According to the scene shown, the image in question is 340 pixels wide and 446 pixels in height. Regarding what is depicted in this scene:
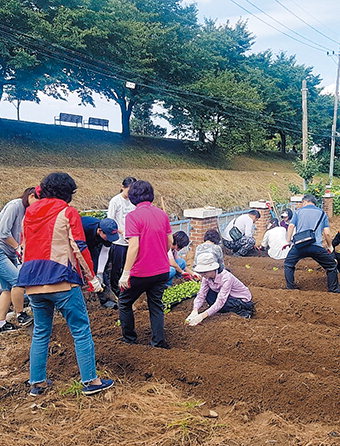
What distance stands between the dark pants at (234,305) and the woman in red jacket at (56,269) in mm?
1999

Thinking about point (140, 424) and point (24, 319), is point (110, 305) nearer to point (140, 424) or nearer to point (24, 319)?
point (24, 319)

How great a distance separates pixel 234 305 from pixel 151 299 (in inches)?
58.9

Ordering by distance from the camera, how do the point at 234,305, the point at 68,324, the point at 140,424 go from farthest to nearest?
1. the point at 234,305
2. the point at 68,324
3. the point at 140,424

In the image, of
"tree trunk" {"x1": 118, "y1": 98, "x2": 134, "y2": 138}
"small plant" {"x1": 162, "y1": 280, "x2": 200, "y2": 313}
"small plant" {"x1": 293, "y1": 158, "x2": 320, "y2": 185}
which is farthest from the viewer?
"tree trunk" {"x1": 118, "y1": 98, "x2": 134, "y2": 138}

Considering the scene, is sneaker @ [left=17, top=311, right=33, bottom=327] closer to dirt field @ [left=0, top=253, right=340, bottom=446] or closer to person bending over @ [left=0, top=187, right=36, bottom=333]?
person bending over @ [left=0, top=187, right=36, bottom=333]

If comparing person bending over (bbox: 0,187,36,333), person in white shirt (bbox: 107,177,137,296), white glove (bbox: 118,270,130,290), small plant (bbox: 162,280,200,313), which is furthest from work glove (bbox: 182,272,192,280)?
white glove (bbox: 118,270,130,290)

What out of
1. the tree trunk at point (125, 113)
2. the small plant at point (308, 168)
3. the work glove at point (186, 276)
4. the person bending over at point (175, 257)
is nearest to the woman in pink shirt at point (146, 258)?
the person bending over at point (175, 257)

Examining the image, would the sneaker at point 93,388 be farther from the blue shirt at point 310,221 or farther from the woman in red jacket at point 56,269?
the blue shirt at point 310,221

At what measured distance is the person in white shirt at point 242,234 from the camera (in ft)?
30.3

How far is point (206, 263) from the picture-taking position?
4418mm

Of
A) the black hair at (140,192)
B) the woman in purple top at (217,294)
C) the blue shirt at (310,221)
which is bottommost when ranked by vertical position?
the woman in purple top at (217,294)

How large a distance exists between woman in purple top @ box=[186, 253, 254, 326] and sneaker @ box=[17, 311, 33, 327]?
5.97 ft

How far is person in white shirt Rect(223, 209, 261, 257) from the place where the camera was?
9.24 m

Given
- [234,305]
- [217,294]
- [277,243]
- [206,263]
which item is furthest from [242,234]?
[206,263]
